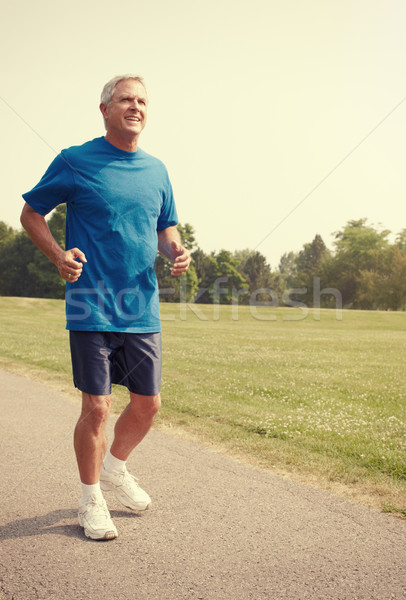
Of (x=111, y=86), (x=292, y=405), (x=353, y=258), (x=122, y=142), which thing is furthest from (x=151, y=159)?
(x=353, y=258)

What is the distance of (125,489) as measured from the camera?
10.7ft

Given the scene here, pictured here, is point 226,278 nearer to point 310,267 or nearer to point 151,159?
point 310,267

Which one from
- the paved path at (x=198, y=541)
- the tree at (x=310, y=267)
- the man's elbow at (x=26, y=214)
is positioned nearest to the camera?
the paved path at (x=198, y=541)

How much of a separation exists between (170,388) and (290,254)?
172 m

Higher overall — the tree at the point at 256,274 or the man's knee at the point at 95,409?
the tree at the point at 256,274

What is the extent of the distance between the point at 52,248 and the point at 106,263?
1.04 feet

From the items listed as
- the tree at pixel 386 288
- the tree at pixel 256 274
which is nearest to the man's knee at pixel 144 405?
the tree at pixel 386 288

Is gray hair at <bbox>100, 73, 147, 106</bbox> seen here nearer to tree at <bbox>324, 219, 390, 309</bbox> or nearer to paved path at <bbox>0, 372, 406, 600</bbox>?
paved path at <bbox>0, 372, 406, 600</bbox>

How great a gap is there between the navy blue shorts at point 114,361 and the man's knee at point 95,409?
36mm

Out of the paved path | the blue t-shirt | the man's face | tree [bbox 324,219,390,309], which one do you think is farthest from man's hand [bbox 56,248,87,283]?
tree [bbox 324,219,390,309]

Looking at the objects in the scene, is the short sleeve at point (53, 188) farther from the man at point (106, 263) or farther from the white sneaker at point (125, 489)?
the white sneaker at point (125, 489)

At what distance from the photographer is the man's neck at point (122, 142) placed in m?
3.18

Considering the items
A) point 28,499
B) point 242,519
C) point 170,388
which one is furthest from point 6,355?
point 242,519

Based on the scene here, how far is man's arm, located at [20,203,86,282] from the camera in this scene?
9.31 ft
